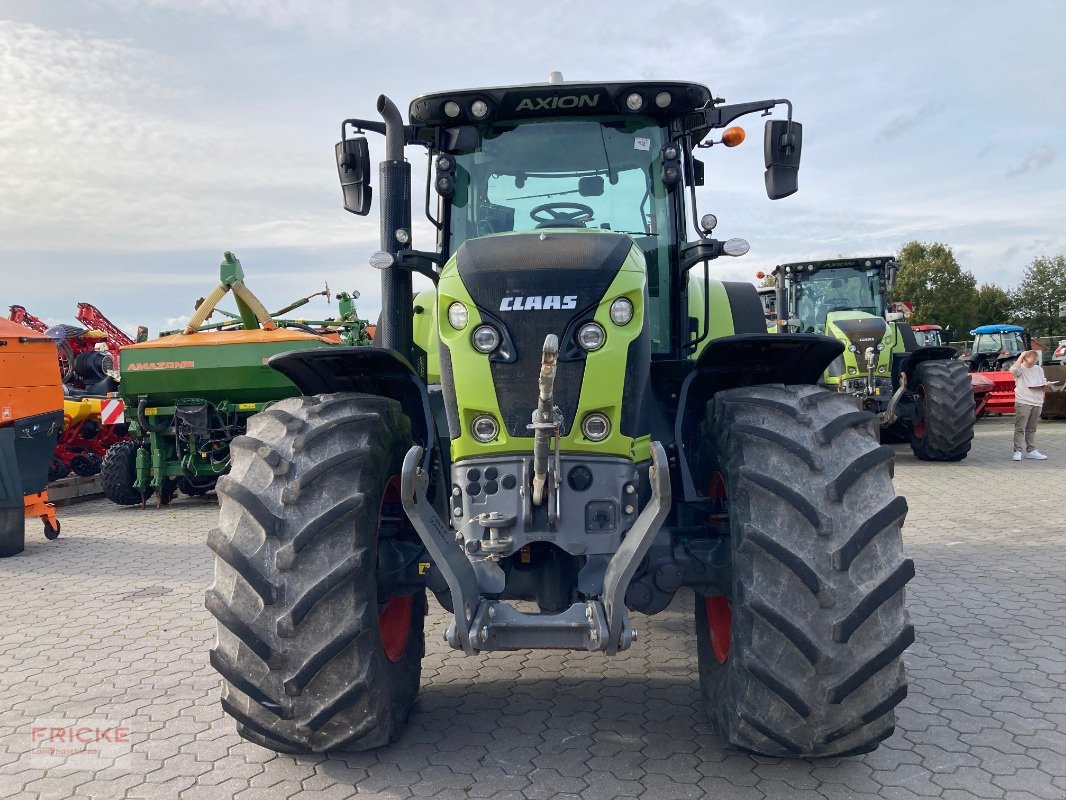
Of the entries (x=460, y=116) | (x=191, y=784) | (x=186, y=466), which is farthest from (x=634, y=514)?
(x=186, y=466)

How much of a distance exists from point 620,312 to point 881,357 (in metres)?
10.9

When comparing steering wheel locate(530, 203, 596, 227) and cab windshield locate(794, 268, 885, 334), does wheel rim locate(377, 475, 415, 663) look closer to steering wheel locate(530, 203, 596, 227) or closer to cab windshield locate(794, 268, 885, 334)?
steering wheel locate(530, 203, 596, 227)

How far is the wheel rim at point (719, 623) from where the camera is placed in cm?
350

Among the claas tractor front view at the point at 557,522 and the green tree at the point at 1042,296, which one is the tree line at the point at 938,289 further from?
the claas tractor front view at the point at 557,522

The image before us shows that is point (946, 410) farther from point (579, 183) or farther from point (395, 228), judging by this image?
point (395, 228)

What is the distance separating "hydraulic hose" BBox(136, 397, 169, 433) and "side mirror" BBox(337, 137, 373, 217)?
683 cm

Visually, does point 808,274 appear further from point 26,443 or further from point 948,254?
point 948,254

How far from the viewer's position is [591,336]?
3238mm

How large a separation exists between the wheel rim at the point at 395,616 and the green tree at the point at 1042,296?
66.7 metres

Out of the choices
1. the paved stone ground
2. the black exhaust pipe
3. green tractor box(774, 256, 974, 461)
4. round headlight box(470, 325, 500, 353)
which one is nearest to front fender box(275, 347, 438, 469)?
the black exhaust pipe

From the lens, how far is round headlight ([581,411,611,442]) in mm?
3244

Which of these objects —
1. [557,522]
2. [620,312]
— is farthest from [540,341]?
[557,522]

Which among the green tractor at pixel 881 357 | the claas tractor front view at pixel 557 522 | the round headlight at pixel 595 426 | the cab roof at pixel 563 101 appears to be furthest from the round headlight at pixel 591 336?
the green tractor at pixel 881 357

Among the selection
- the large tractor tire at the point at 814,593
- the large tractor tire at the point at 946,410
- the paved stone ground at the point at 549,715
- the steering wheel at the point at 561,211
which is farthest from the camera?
the large tractor tire at the point at 946,410
